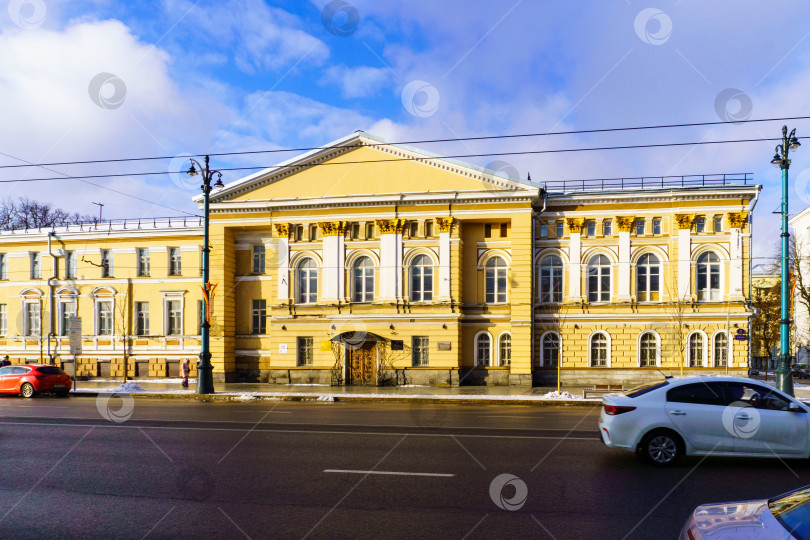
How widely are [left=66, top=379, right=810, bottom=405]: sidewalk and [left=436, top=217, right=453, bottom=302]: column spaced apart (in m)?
5.08

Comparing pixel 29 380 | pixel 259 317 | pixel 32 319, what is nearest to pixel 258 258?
pixel 259 317

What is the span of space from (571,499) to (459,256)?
25122 millimetres

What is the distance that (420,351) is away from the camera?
3319 cm

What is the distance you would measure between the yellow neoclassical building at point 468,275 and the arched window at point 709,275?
52 millimetres

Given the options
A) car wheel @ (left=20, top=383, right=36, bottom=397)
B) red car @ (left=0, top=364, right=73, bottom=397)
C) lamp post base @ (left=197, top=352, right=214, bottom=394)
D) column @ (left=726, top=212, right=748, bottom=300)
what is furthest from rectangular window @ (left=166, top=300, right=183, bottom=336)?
column @ (left=726, top=212, right=748, bottom=300)

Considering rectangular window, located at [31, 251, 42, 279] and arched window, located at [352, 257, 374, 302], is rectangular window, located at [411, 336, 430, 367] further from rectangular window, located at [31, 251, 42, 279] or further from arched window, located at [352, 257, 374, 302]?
rectangular window, located at [31, 251, 42, 279]

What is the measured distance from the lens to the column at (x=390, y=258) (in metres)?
33.4

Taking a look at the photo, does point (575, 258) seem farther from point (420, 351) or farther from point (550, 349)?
point (420, 351)

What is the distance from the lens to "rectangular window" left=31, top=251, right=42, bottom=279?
39747 millimetres

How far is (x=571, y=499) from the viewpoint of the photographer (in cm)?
820

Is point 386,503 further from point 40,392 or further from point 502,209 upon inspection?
point 502,209

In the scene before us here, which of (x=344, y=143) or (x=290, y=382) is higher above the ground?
(x=344, y=143)

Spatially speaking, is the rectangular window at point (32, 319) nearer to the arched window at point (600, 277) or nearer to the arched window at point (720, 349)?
the arched window at point (600, 277)

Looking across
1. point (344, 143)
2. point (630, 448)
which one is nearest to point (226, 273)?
point (344, 143)
